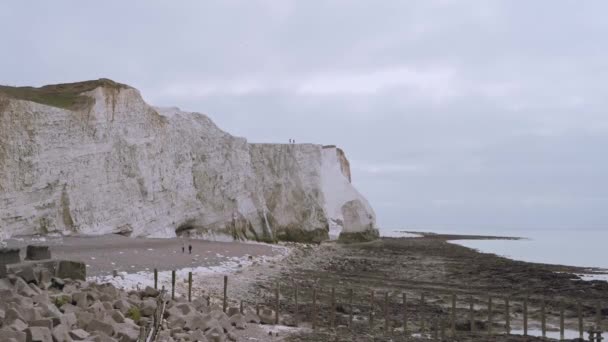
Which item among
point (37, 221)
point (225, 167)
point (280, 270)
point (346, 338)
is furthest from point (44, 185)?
point (346, 338)

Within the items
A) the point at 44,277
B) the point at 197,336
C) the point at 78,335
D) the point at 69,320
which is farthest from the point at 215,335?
the point at 44,277

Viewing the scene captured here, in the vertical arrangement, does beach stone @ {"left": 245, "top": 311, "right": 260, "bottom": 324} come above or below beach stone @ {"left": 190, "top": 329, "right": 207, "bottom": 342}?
below

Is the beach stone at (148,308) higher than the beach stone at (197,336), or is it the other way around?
the beach stone at (148,308)

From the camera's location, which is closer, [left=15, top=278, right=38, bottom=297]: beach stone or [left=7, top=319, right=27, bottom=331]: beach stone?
[left=7, top=319, right=27, bottom=331]: beach stone

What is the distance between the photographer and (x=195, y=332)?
1039 centimetres

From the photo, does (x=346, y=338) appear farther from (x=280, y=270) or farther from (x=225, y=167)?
(x=225, y=167)

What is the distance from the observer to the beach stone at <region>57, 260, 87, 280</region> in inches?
510

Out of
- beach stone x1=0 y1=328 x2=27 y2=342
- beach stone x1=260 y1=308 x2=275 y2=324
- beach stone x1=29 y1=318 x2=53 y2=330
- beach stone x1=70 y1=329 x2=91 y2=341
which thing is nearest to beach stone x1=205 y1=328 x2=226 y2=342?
beach stone x1=70 y1=329 x2=91 y2=341

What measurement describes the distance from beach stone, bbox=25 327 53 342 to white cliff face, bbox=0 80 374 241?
18.7 metres

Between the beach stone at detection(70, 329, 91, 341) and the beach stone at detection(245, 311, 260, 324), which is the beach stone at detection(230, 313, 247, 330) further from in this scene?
the beach stone at detection(70, 329, 91, 341)

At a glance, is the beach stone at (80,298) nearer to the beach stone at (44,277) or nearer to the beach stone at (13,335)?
the beach stone at (44,277)

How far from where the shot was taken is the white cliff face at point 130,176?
26.2m

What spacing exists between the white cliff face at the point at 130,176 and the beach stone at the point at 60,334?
18.4 metres

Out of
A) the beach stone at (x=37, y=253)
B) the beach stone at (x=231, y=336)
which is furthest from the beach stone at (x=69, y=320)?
the beach stone at (x=37, y=253)
